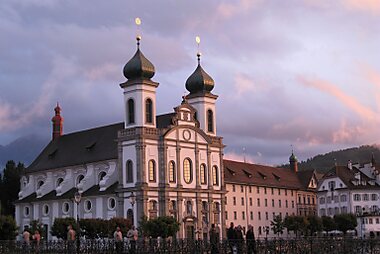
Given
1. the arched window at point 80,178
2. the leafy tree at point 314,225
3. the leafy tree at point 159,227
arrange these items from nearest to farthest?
the leafy tree at point 159,227, the arched window at point 80,178, the leafy tree at point 314,225

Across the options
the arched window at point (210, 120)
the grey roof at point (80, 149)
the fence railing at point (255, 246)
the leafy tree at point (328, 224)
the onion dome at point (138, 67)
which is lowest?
the fence railing at point (255, 246)

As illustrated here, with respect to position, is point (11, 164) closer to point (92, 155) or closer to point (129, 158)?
point (92, 155)

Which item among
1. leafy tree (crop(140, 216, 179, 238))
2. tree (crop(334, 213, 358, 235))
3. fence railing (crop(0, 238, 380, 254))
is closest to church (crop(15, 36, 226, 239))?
leafy tree (crop(140, 216, 179, 238))

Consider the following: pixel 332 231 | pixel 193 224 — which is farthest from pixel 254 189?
pixel 193 224

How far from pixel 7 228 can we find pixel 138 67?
3137cm

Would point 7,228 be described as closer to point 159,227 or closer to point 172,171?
point 159,227

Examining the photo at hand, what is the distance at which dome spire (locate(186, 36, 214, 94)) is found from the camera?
105188 millimetres

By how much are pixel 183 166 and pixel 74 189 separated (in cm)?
1785

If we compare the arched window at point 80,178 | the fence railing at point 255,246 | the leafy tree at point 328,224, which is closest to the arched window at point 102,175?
the arched window at point 80,178

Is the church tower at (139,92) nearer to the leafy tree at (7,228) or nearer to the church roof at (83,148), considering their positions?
the church roof at (83,148)

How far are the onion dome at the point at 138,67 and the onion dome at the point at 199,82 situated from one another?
1112 centimetres

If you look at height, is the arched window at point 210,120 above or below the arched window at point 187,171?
above

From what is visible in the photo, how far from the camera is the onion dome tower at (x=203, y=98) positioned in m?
104

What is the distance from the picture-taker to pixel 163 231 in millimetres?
80625
